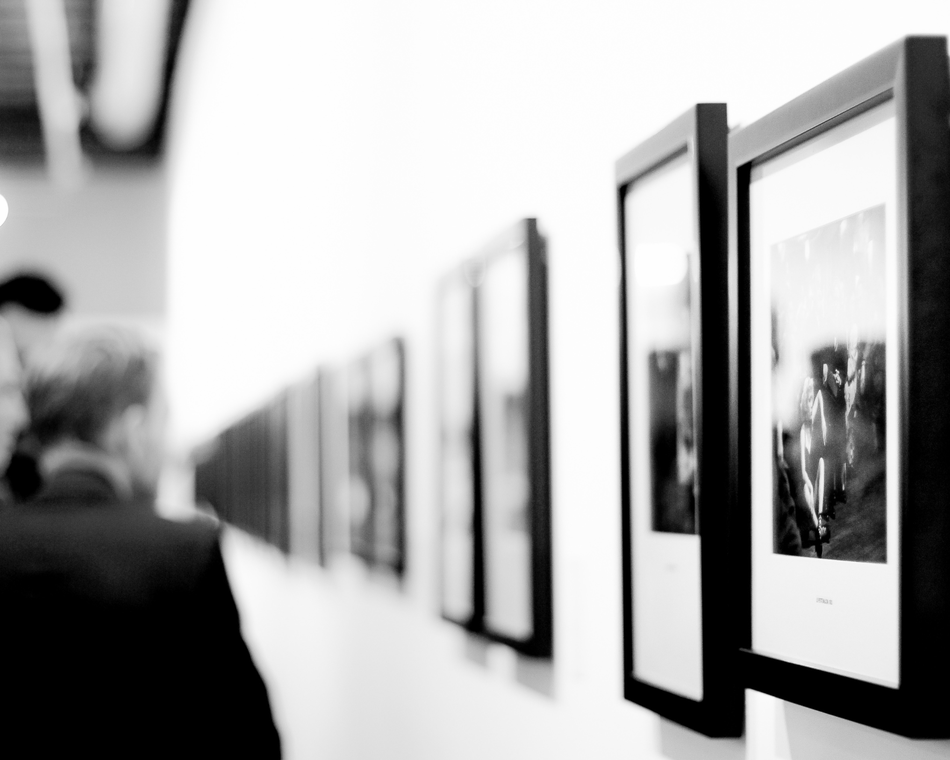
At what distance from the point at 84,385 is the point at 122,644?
58cm

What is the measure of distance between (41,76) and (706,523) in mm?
10769

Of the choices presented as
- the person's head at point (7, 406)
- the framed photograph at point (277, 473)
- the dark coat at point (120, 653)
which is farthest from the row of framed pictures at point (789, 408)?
the framed photograph at point (277, 473)

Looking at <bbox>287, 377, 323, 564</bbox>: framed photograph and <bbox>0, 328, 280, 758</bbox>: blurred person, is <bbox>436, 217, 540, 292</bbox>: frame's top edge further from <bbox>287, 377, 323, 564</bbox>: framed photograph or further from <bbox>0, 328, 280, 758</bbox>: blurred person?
<bbox>287, 377, 323, 564</bbox>: framed photograph

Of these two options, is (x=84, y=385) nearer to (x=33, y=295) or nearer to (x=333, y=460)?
(x=333, y=460)

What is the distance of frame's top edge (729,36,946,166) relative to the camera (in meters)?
1.08

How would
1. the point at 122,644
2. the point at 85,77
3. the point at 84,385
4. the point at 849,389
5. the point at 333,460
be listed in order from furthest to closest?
the point at 85,77
the point at 333,460
the point at 84,385
the point at 122,644
the point at 849,389

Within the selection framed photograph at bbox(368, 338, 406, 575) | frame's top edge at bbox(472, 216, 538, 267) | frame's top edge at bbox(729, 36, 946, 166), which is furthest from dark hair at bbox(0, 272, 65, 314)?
frame's top edge at bbox(729, 36, 946, 166)

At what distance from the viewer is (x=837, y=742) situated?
1225mm

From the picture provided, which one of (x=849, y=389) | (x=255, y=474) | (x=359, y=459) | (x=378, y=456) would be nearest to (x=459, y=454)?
(x=378, y=456)

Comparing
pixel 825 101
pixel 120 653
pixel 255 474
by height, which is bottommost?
pixel 120 653

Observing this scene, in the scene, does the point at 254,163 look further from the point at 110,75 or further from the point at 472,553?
the point at 110,75

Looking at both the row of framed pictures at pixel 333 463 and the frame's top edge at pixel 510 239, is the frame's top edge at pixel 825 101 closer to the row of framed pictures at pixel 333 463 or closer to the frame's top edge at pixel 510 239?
the frame's top edge at pixel 510 239

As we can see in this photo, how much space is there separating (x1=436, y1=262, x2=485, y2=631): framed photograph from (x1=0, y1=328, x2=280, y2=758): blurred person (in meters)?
0.47

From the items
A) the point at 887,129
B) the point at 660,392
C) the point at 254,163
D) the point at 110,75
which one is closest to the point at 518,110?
the point at 660,392
